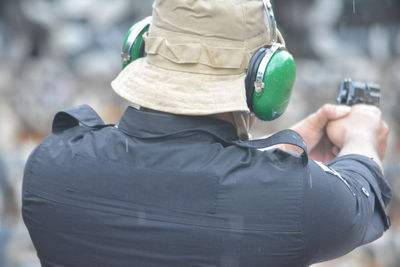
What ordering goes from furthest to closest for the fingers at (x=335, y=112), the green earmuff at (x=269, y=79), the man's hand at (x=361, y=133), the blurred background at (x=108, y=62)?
the blurred background at (x=108, y=62), the fingers at (x=335, y=112), the man's hand at (x=361, y=133), the green earmuff at (x=269, y=79)

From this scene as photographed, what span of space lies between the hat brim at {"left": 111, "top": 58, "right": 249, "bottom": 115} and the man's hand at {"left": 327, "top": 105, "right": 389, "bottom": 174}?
0.49 m

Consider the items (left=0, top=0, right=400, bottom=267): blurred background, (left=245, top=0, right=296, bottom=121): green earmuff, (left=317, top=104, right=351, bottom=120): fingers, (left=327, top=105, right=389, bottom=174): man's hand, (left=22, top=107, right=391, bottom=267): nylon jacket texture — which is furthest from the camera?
(left=0, top=0, right=400, bottom=267): blurred background

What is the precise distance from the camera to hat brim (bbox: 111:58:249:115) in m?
1.54

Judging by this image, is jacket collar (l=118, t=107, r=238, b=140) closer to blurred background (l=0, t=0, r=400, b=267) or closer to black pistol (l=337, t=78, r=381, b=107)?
black pistol (l=337, t=78, r=381, b=107)

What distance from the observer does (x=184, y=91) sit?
5.16ft

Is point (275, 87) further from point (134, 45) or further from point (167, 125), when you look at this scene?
point (134, 45)

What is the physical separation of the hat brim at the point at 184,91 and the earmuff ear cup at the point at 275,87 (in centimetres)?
6

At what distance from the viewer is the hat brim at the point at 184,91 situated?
1543mm

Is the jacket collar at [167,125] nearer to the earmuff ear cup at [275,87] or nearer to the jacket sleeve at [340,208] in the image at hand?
the earmuff ear cup at [275,87]

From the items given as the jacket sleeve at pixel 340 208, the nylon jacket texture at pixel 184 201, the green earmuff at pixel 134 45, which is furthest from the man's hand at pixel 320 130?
the green earmuff at pixel 134 45

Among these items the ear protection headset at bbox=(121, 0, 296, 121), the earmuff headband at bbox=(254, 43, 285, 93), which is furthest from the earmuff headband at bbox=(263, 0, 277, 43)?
the earmuff headband at bbox=(254, 43, 285, 93)

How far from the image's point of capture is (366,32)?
8.30 m

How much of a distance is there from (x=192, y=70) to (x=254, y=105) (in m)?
0.20

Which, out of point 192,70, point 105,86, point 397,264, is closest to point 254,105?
point 192,70
